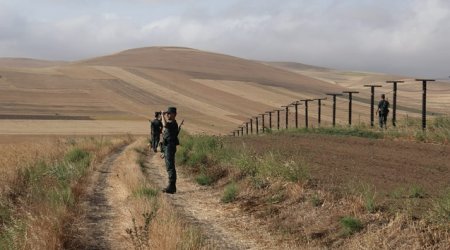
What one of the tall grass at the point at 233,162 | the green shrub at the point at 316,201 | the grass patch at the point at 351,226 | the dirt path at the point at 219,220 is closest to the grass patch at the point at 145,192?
the dirt path at the point at 219,220

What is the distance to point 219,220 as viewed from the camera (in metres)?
11.1

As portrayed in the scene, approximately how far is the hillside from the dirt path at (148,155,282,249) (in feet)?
149

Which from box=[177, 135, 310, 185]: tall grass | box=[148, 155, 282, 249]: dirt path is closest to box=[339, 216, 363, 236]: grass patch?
box=[148, 155, 282, 249]: dirt path

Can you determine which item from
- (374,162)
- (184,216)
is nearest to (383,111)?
(374,162)

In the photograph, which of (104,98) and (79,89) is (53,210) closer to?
(104,98)

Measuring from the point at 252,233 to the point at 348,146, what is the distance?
9.85 meters

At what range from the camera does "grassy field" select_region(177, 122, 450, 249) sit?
8.12 metres

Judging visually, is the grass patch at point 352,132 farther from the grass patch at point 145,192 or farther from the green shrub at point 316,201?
the green shrub at point 316,201

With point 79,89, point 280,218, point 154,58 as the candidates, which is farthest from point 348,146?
point 154,58

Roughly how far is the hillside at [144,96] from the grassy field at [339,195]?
142 ft

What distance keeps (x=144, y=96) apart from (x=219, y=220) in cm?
7583

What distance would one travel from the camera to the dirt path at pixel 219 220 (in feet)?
30.7

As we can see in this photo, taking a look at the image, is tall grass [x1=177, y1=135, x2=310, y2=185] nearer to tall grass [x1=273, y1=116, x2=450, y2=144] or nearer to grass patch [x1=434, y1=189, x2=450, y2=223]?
grass patch [x1=434, y1=189, x2=450, y2=223]

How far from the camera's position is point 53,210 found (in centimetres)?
923
